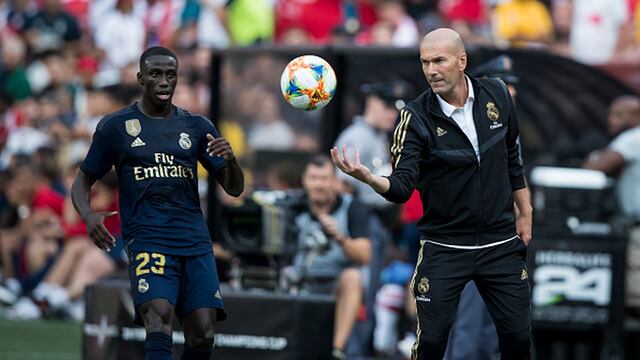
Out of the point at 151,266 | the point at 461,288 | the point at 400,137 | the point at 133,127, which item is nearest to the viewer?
the point at 400,137

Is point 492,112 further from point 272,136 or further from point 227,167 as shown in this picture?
point 272,136

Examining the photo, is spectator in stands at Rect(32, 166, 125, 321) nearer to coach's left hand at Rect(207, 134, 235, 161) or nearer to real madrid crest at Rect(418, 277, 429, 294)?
coach's left hand at Rect(207, 134, 235, 161)

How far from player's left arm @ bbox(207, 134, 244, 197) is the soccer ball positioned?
21.4 inches

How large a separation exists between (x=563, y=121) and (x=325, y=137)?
2.45 meters

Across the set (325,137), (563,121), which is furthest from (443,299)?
(563,121)

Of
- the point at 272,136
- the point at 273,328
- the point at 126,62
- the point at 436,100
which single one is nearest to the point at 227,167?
the point at 436,100

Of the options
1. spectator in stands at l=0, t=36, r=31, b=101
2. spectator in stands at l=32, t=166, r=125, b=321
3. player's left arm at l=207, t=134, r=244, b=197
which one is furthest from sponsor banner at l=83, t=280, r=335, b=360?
spectator in stands at l=0, t=36, r=31, b=101

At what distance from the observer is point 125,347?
11.5 m

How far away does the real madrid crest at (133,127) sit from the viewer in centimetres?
900

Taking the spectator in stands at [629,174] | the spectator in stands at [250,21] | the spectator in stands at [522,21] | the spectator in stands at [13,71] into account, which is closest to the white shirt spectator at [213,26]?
the spectator in stands at [250,21]

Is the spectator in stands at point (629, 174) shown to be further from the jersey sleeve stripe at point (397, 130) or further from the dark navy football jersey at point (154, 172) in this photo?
the dark navy football jersey at point (154, 172)

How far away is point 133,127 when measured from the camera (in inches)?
355

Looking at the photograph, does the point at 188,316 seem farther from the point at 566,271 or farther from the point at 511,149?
the point at 566,271

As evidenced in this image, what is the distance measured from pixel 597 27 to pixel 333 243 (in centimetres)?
630
